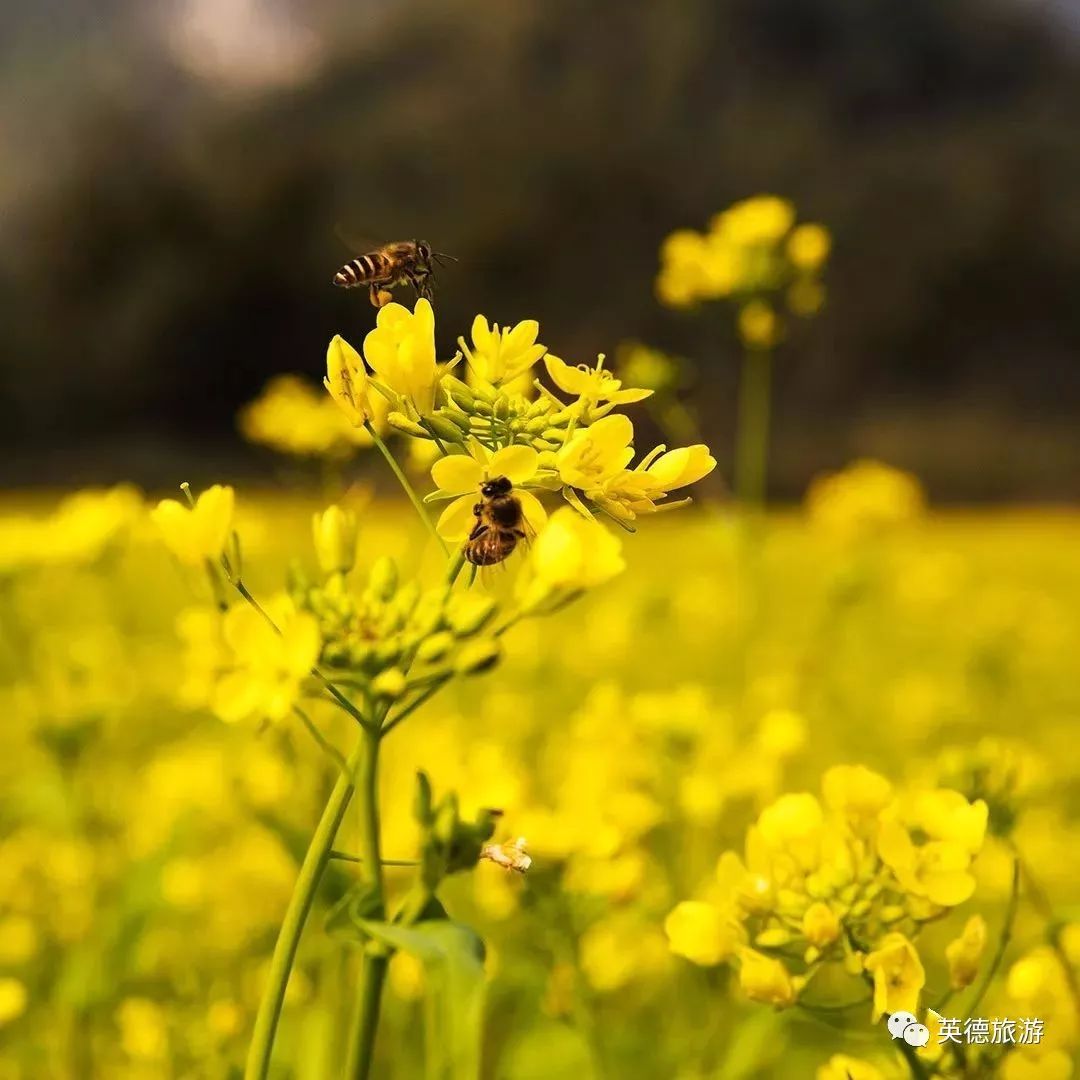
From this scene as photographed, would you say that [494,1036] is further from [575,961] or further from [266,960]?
[575,961]

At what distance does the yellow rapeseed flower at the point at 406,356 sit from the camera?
0.55m

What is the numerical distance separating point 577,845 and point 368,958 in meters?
0.44

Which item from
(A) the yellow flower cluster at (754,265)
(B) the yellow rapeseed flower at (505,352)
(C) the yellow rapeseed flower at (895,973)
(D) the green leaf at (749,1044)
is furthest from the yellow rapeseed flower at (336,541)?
(A) the yellow flower cluster at (754,265)

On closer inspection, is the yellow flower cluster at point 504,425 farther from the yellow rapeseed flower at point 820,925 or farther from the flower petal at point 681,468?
the yellow rapeseed flower at point 820,925

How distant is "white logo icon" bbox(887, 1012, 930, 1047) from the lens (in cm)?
62

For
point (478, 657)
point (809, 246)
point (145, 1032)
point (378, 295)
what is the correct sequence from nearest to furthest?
point (478, 657), point (378, 295), point (145, 1032), point (809, 246)

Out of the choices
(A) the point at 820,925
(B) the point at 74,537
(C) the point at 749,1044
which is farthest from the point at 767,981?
(B) the point at 74,537

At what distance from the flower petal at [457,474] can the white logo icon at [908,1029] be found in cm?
37

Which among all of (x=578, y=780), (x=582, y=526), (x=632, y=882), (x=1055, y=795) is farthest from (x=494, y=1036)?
(x=1055, y=795)

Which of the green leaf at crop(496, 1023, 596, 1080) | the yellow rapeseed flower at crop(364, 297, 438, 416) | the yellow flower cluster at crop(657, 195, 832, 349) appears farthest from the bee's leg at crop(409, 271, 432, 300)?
the green leaf at crop(496, 1023, 596, 1080)

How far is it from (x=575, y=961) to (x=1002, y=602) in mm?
3135

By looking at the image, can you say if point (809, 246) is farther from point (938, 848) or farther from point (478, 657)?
point (478, 657)

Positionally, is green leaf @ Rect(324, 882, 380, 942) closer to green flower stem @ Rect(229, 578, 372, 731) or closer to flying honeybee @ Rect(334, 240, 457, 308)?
green flower stem @ Rect(229, 578, 372, 731)

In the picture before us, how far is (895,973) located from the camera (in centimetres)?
64
